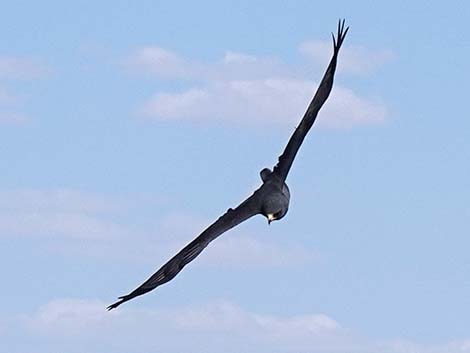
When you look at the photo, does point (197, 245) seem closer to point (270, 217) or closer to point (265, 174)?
point (270, 217)

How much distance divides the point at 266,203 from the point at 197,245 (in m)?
2.55

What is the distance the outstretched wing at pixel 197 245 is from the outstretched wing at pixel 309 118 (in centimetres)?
125

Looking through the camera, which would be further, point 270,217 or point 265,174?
point 265,174

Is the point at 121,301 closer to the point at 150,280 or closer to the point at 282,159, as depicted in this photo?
the point at 150,280

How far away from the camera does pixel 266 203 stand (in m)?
39.5

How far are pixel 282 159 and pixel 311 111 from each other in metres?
2.22

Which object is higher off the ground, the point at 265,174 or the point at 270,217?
the point at 265,174

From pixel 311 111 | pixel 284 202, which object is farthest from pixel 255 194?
pixel 311 111

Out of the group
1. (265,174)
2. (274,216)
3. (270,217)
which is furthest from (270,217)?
(265,174)

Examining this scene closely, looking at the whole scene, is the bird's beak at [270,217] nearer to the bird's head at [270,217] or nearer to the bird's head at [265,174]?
the bird's head at [270,217]

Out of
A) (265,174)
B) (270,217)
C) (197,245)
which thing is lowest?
(197,245)

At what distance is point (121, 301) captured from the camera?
116 feet

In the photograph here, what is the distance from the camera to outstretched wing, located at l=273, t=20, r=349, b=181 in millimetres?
40938

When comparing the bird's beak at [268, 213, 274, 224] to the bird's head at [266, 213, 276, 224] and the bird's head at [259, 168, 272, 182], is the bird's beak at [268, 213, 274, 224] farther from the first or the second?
the bird's head at [259, 168, 272, 182]
